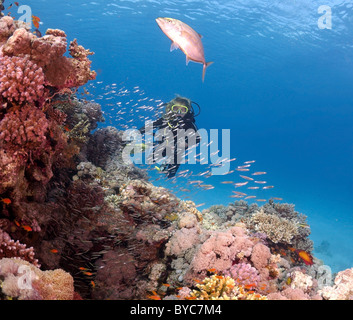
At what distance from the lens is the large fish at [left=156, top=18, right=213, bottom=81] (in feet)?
11.7

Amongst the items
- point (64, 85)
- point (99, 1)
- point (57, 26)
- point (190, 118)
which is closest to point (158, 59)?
point (57, 26)

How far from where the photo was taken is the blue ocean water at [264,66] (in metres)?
29.5

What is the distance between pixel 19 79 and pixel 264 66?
52.0m

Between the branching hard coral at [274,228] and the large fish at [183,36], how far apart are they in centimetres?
618

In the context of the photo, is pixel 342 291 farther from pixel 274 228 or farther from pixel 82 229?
pixel 82 229

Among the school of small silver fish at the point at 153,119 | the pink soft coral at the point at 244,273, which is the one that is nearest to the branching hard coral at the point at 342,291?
the pink soft coral at the point at 244,273

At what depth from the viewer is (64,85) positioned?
5.34 m

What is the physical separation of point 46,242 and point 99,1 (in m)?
35.6

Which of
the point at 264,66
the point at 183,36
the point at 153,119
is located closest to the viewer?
the point at 183,36

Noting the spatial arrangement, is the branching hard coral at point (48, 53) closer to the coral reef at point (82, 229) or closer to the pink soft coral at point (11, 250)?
the coral reef at point (82, 229)

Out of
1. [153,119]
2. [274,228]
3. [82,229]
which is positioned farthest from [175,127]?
[82,229]

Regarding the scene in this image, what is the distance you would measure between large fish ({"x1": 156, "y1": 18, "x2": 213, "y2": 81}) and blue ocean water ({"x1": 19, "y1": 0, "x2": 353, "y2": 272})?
5.71 meters

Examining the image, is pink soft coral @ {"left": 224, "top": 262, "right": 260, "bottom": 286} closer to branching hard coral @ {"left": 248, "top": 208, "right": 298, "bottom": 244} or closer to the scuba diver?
branching hard coral @ {"left": 248, "top": 208, "right": 298, "bottom": 244}

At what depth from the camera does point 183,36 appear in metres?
3.66
